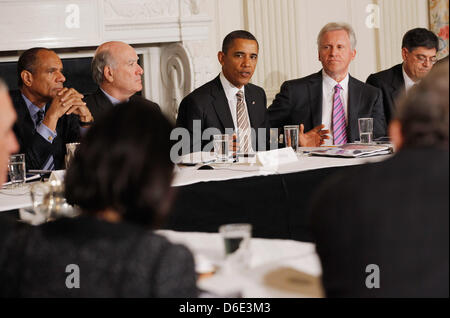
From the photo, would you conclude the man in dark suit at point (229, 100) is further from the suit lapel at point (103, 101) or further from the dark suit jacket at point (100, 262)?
the dark suit jacket at point (100, 262)

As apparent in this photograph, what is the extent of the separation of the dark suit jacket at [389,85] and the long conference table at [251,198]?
1.63 meters

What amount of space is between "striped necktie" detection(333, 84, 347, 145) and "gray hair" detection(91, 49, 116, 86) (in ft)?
4.40

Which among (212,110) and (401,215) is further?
(212,110)

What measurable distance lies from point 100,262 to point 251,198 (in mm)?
1811

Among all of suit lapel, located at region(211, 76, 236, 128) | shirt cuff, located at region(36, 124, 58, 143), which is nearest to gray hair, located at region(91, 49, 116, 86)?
suit lapel, located at region(211, 76, 236, 128)

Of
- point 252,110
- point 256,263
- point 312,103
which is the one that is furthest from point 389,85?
point 256,263

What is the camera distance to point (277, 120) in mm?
4219

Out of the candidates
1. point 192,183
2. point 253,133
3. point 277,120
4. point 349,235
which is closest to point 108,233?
point 349,235

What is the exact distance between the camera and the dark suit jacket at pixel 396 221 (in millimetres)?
1021

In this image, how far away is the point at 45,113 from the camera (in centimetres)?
346

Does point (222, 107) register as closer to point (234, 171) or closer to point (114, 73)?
point (114, 73)

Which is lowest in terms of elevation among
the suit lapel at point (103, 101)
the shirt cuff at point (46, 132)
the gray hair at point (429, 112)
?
the gray hair at point (429, 112)

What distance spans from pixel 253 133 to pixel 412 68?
1.35 m

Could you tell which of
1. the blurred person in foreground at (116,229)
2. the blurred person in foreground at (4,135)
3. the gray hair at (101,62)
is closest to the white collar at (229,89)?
the gray hair at (101,62)
